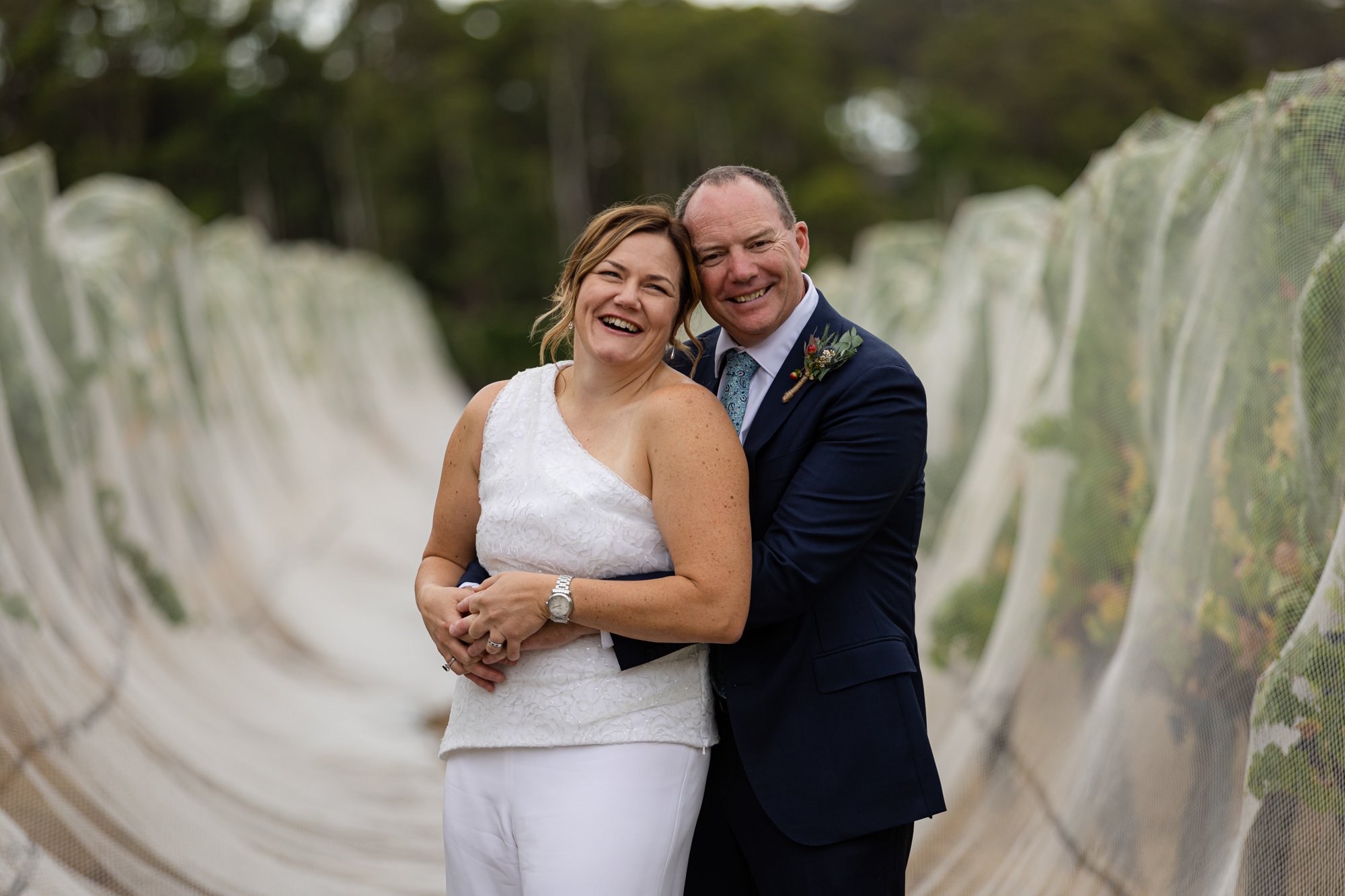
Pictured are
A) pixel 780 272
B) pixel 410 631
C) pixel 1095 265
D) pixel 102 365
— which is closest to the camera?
pixel 780 272

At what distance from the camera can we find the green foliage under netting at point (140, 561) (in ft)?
15.3

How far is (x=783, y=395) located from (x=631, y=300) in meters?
0.27

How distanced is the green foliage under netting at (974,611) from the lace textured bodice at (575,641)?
7.49 ft

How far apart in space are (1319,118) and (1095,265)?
123 centimetres

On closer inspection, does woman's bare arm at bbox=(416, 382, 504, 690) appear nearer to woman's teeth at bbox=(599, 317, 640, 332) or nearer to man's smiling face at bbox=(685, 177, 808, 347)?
woman's teeth at bbox=(599, 317, 640, 332)

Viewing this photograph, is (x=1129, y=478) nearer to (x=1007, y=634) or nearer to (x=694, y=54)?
(x=1007, y=634)

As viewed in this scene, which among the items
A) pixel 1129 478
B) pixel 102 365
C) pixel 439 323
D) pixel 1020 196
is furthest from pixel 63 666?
pixel 439 323

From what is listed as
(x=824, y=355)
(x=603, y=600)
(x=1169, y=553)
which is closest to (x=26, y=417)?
Answer: (x=603, y=600)

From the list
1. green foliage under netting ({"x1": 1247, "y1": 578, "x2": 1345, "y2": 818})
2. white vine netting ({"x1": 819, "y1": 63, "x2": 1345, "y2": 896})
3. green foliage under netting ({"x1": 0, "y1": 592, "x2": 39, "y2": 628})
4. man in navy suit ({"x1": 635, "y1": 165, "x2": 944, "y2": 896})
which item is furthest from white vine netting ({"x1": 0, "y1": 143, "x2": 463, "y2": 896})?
green foliage under netting ({"x1": 1247, "y1": 578, "x2": 1345, "y2": 818})

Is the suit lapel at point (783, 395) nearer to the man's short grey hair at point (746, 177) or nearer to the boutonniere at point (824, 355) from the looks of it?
the boutonniere at point (824, 355)

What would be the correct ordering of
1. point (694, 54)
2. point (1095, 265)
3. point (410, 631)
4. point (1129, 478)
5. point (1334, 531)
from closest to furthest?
point (1334, 531), point (1129, 478), point (1095, 265), point (410, 631), point (694, 54)

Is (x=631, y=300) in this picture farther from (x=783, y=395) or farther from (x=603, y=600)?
(x=603, y=600)

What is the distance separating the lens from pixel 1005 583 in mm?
4145

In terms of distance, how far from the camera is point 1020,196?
21.4 ft
